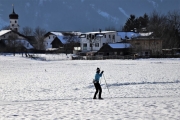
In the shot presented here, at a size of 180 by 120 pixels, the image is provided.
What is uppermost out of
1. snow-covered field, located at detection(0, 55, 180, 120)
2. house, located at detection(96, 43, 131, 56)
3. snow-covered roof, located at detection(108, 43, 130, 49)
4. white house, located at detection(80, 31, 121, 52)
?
white house, located at detection(80, 31, 121, 52)

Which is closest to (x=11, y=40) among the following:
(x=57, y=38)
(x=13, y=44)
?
(x=13, y=44)

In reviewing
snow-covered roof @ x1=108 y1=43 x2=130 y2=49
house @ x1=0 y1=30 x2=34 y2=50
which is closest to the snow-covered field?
snow-covered roof @ x1=108 y1=43 x2=130 y2=49

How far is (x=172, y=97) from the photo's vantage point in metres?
21.6

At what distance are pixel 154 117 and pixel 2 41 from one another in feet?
366

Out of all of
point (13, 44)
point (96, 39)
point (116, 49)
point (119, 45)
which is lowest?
point (116, 49)

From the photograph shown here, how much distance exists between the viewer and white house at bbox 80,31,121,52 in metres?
112

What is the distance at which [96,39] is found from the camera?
11275cm

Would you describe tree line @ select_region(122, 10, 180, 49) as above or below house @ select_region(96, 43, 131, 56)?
above

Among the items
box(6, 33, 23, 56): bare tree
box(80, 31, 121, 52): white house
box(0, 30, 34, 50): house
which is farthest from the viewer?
box(0, 30, 34, 50): house

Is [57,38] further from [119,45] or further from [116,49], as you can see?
[116,49]

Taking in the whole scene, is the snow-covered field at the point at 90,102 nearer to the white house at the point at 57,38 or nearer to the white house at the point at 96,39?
the white house at the point at 96,39

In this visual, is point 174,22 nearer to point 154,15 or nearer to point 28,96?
point 154,15

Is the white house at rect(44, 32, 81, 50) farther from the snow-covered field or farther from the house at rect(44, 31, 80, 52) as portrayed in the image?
the snow-covered field

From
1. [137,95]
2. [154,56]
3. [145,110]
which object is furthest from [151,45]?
[145,110]
